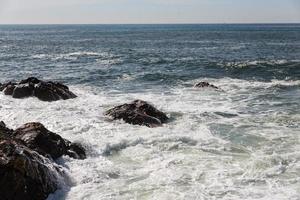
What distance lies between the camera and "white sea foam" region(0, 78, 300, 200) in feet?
40.5

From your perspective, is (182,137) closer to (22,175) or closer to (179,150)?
(179,150)

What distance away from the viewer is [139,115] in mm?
19609

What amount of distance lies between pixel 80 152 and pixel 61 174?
7.97 feet

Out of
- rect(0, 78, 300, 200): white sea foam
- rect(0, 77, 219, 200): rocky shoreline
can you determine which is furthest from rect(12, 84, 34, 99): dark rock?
rect(0, 77, 219, 200): rocky shoreline

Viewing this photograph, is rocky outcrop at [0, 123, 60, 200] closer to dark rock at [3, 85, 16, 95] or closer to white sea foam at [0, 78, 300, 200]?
white sea foam at [0, 78, 300, 200]

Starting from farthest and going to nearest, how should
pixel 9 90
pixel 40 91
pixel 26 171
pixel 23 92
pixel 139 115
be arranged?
pixel 9 90 < pixel 23 92 < pixel 40 91 < pixel 139 115 < pixel 26 171

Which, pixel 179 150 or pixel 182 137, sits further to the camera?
pixel 182 137

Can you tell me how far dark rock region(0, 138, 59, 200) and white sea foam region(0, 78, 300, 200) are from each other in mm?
491

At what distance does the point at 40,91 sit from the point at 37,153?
1337 cm

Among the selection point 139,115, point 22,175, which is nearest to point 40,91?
point 139,115

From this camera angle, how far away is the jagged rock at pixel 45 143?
14.2 meters

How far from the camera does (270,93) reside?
92.2ft

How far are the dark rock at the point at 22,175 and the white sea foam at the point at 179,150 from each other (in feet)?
1.61

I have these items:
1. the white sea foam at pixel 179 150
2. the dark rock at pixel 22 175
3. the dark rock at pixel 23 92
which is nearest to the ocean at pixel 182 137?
the white sea foam at pixel 179 150
